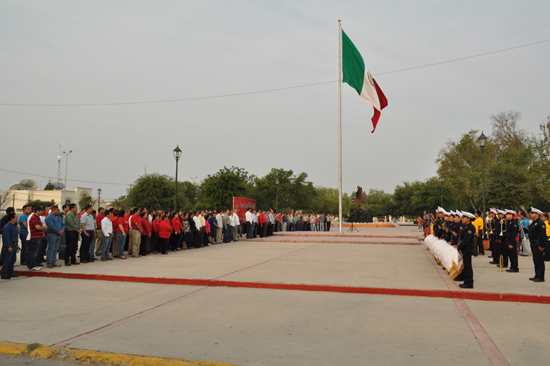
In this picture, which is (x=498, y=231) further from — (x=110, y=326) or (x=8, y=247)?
(x=8, y=247)

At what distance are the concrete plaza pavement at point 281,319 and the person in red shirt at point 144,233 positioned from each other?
5012 mm

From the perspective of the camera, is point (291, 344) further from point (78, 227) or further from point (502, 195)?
point (502, 195)

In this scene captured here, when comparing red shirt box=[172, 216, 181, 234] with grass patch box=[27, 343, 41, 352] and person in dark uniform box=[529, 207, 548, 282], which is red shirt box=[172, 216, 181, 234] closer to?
grass patch box=[27, 343, 41, 352]

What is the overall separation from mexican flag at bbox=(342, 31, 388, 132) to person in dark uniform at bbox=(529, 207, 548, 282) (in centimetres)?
1347

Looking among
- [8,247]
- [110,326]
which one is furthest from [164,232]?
[110,326]

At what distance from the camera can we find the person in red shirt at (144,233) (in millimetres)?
15758

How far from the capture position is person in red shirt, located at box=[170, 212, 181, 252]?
57.5 ft

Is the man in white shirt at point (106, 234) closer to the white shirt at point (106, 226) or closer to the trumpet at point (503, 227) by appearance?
the white shirt at point (106, 226)

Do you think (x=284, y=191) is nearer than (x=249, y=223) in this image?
No

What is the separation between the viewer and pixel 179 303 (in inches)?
295

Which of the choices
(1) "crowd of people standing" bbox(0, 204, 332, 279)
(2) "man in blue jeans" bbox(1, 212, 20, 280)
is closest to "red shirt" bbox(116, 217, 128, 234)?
(1) "crowd of people standing" bbox(0, 204, 332, 279)

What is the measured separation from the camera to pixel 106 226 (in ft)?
45.3

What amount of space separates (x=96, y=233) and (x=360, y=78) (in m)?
17.1

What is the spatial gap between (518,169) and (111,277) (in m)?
46.2
